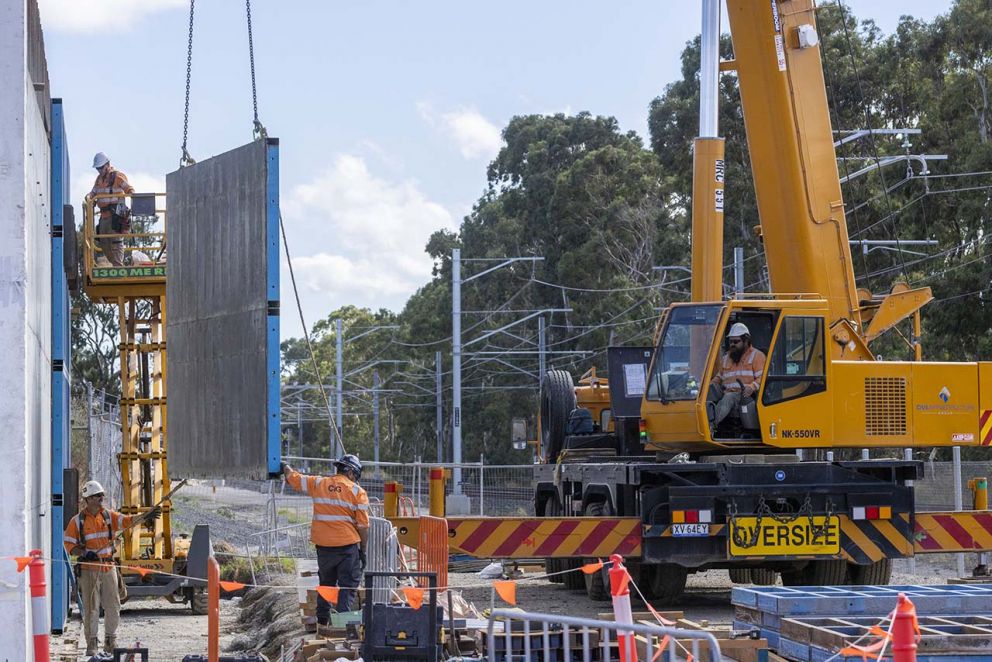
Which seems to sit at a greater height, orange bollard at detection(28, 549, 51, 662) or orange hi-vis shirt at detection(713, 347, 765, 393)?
orange hi-vis shirt at detection(713, 347, 765, 393)

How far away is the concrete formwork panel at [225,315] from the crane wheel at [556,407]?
661 cm

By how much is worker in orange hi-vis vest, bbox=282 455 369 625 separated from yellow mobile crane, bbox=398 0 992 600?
1.03 meters

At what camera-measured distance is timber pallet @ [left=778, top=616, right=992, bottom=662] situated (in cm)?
854

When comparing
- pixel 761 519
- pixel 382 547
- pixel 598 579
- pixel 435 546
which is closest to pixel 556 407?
pixel 598 579

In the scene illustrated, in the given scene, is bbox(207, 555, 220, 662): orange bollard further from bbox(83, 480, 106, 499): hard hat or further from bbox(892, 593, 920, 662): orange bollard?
bbox(83, 480, 106, 499): hard hat

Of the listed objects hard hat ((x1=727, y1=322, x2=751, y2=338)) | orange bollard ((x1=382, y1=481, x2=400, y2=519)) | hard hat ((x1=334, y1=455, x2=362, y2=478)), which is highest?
hard hat ((x1=727, y1=322, x2=751, y2=338))

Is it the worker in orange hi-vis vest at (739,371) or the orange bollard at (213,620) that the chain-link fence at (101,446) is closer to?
the worker in orange hi-vis vest at (739,371)

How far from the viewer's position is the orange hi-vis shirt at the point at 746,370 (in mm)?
13719

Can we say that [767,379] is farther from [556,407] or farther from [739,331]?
[556,407]

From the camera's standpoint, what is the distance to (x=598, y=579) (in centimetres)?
1584

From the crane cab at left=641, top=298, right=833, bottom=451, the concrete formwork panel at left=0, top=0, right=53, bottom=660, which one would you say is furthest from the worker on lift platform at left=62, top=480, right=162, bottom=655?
the crane cab at left=641, top=298, right=833, bottom=451

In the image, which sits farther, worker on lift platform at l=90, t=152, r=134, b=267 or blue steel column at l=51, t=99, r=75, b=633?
worker on lift platform at l=90, t=152, r=134, b=267

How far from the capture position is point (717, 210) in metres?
14.5

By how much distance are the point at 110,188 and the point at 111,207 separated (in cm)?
25
